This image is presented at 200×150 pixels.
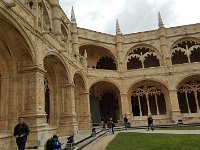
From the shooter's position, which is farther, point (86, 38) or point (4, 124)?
point (86, 38)

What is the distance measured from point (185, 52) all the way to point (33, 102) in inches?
811

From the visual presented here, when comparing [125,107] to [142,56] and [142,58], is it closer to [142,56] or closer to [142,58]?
[142,58]

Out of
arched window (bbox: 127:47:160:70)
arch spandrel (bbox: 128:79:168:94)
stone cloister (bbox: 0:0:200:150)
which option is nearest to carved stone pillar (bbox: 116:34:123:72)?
stone cloister (bbox: 0:0:200:150)

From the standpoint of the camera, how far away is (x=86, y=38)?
26.9 m

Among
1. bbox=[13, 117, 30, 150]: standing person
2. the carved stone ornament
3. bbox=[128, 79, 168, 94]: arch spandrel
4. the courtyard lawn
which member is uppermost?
the carved stone ornament

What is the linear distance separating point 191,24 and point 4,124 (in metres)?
24.0

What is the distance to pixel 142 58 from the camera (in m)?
27.4

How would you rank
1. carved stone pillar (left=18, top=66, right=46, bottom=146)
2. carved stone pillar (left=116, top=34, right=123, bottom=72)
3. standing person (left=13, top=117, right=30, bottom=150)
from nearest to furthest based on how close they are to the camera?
standing person (left=13, top=117, right=30, bottom=150) < carved stone pillar (left=18, top=66, right=46, bottom=146) < carved stone pillar (left=116, top=34, right=123, bottom=72)

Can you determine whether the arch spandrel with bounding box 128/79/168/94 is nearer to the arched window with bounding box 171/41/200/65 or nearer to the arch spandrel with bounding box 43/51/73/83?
the arched window with bounding box 171/41/200/65

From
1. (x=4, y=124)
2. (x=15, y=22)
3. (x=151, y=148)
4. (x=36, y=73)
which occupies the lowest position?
(x=151, y=148)

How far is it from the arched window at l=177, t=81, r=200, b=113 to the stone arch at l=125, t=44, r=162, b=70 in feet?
13.0

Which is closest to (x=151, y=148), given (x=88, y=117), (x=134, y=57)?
(x=88, y=117)

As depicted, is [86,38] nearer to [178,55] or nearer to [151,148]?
[178,55]

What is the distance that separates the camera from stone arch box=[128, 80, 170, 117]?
26.1 meters
